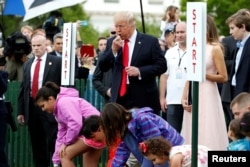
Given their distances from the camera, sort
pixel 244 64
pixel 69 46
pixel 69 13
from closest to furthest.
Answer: pixel 69 46 → pixel 244 64 → pixel 69 13

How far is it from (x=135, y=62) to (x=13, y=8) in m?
9.06

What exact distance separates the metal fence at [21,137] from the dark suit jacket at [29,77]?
0.63m

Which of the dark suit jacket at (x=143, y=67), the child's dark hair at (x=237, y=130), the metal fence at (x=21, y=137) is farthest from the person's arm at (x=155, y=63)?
the child's dark hair at (x=237, y=130)

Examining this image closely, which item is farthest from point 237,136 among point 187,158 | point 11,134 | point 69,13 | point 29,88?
point 69,13

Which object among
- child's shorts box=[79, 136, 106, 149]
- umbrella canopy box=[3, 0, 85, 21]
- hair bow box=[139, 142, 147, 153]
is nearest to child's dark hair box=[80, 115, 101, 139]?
child's shorts box=[79, 136, 106, 149]

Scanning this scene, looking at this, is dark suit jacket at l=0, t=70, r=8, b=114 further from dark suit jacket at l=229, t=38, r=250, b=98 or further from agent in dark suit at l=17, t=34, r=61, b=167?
dark suit jacket at l=229, t=38, r=250, b=98

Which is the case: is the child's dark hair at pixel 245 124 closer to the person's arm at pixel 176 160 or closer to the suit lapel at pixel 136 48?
the person's arm at pixel 176 160

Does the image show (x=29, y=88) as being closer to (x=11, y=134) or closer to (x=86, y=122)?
(x=11, y=134)

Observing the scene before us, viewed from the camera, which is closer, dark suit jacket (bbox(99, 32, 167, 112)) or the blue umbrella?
dark suit jacket (bbox(99, 32, 167, 112))

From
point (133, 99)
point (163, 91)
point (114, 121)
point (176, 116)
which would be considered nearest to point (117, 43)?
point (133, 99)

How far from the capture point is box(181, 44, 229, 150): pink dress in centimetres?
1298

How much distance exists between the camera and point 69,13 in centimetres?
5831

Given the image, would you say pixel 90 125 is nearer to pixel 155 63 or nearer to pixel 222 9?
pixel 155 63

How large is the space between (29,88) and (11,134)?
1.26 m
